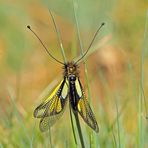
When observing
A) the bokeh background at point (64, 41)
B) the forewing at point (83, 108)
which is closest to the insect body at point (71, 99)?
the forewing at point (83, 108)

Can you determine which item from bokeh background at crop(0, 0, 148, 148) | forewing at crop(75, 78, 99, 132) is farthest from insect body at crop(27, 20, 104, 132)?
bokeh background at crop(0, 0, 148, 148)

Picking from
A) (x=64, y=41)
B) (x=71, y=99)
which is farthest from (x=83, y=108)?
(x=64, y=41)

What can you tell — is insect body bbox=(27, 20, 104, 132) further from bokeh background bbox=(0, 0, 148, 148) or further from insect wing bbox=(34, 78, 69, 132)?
bokeh background bbox=(0, 0, 148, 148)

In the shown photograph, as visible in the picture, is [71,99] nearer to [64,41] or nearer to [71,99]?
[71,99]

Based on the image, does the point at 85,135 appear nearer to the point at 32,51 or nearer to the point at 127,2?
the point at 32,51

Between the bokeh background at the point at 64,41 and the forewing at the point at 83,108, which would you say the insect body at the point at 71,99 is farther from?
the bokeh background at the point at 64,41

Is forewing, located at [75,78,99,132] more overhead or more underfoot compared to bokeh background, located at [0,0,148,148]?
more underfoot

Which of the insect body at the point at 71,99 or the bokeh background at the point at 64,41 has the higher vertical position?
the bokeh background at the point at 64,41

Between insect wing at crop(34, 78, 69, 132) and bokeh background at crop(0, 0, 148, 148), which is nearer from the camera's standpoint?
insect wing at crop(34, 78, 69, 132)
